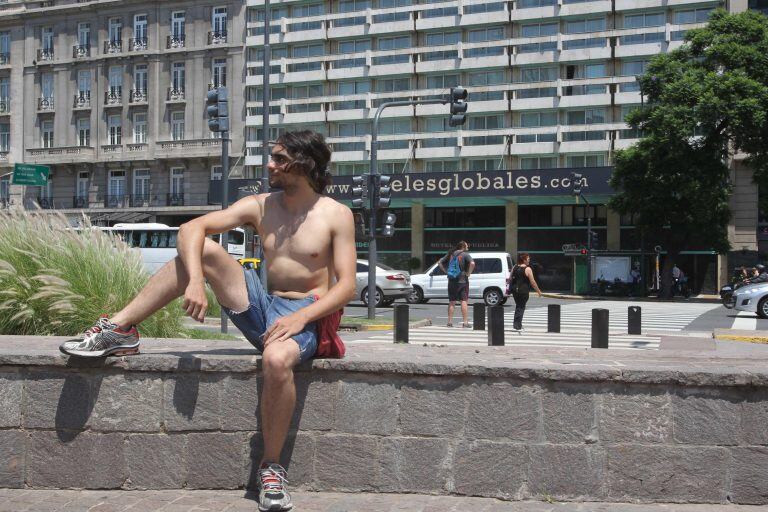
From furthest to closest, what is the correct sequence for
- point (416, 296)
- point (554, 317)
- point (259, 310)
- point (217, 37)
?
1. point (217, 37)
2. point (416, 296)
3. point (554, 317)
4. point (259, 310)

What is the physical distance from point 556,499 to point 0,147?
55.1 metres

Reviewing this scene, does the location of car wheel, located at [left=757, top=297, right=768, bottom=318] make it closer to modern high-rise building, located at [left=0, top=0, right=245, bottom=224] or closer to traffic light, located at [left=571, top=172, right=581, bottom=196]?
traffic light, located at [left=571, top=172, right=581, bottom=196]

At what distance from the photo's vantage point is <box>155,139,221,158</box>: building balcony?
48.2 metres

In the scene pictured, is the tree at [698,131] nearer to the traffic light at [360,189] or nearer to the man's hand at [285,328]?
the traffic light at [360,189]

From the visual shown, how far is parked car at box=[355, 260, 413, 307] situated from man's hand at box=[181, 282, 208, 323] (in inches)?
868

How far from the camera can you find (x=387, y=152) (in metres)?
47.0

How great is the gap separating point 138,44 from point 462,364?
5048 centimetres

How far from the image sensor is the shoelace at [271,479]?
397 cm

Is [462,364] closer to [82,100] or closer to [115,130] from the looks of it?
[115,130]

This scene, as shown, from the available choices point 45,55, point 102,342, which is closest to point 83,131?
point 45,55

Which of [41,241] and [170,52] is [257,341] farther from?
[170,52]

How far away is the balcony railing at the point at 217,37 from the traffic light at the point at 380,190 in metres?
33.8

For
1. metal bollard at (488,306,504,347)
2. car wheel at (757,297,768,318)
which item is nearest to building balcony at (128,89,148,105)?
car wheel at (757,297,768,318)

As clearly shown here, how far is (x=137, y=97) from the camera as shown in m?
50.5
